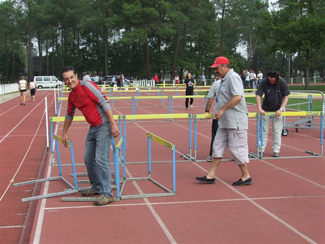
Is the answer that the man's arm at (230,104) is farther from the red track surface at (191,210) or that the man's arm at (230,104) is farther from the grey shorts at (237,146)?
the red track surface at (191,210)

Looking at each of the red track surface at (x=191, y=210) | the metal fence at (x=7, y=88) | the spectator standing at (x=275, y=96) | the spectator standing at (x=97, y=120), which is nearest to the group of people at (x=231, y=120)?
the red track surface at (x=191, y=210)

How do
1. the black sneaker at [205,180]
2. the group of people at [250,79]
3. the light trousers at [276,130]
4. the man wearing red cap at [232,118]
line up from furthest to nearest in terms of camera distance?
the group of people at [250,79] → the light trousers at [276,130] → the black sneaker at [205,180] → the man wearing red cap at [232,118]

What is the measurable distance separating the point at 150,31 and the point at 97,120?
5225 cm

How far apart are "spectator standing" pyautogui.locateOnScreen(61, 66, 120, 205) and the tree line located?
115 feet

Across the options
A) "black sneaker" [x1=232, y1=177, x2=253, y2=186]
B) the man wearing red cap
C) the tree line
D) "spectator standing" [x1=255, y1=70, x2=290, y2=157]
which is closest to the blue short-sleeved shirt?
the man wearing red cap

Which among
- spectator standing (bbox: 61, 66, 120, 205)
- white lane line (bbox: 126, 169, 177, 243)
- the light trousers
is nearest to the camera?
white lane line (bbox: 126, 169, 177, 243)

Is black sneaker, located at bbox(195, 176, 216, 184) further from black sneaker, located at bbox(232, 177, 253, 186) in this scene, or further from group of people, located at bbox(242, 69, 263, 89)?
group of people, located at bbox(242, 69, 263, 89)

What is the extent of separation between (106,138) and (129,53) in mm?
71189

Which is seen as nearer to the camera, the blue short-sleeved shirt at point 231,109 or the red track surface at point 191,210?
the red track surface at point 191,210

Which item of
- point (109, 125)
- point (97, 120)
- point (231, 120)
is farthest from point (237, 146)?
point (97, 120)

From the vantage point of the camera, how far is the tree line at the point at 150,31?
2137 inches

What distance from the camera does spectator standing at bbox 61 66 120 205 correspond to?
572 cm

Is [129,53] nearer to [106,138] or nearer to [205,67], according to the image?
[205,67]

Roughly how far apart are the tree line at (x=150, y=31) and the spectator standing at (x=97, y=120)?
35.0 metres
